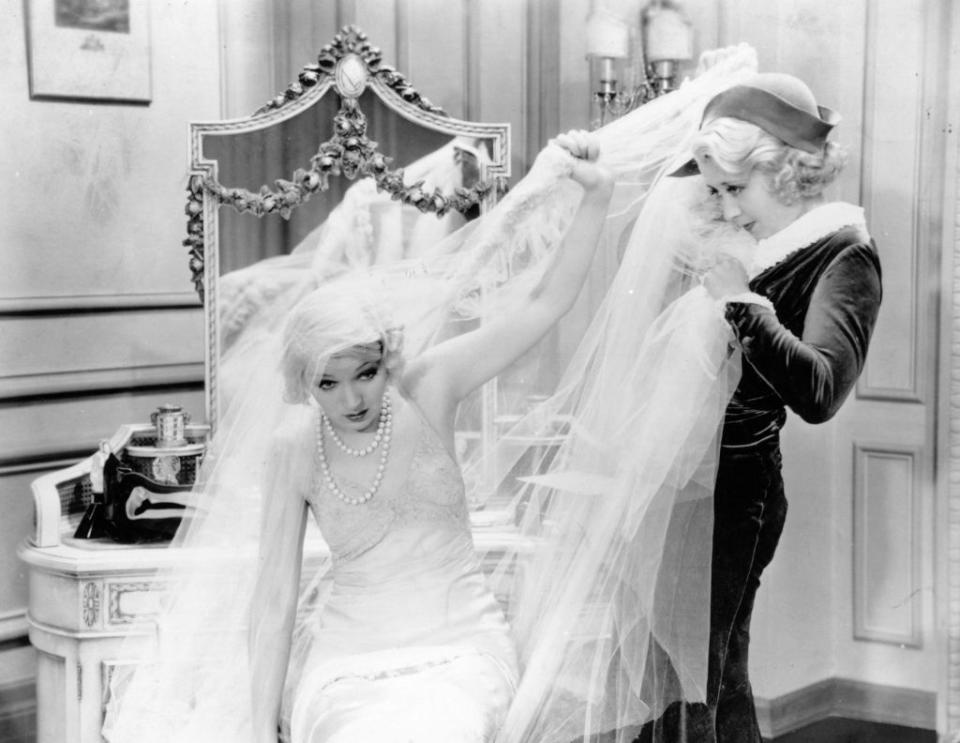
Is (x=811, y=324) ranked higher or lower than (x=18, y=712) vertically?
higher

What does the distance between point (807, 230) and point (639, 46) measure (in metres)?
1.23

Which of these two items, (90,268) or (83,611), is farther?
(90,268)

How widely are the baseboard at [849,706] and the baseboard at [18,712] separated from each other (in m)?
1.73

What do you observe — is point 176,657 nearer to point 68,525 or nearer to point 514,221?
point 68,525

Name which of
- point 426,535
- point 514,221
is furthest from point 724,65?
point 426,535

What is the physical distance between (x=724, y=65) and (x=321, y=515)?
95 centimetres

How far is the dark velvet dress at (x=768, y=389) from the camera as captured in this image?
5.70 ft

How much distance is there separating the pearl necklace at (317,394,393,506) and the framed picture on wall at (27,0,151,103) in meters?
1.50

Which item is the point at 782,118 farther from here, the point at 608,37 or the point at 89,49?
the point at 89,49

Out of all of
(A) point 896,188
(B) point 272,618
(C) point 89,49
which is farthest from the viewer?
(C) point 89,49

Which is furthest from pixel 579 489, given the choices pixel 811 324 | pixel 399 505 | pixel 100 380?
pixel 100 380

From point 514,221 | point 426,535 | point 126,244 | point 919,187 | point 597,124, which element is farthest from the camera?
point 126,244

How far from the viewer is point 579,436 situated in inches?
77.0

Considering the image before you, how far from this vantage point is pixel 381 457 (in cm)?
195
